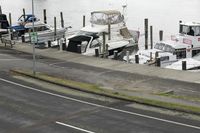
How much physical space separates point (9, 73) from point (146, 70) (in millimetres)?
7919

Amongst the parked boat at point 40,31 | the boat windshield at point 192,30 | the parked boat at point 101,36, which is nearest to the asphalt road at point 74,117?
the parked boat at point 101,36

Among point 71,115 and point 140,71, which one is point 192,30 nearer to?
point 140,71

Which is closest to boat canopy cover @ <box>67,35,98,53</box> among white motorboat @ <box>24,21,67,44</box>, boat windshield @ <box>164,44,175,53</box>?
boat windshield @ <box>164,44,175,53</box>

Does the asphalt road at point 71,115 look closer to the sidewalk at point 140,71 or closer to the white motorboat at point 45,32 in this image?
the sidewalk at point 140,71

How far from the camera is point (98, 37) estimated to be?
41.4 meters

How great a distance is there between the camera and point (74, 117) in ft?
58.3

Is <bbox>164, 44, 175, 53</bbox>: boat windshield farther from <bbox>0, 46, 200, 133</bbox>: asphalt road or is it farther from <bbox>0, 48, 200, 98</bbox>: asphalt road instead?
<bbox>0, 46, 200, 133</bbox>: asphalt road

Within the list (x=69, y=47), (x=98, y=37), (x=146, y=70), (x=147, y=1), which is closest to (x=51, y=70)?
(x=146, y=70)

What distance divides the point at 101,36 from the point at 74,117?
25.4 m

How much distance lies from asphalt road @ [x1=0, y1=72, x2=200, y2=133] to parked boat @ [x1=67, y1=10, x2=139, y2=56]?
17.0m

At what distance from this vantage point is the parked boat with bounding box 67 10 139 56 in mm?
39188

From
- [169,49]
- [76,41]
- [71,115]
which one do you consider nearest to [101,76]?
[71,115]

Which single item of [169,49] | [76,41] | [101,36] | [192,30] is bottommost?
[169,49]

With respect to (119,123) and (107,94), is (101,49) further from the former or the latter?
(119,123)
